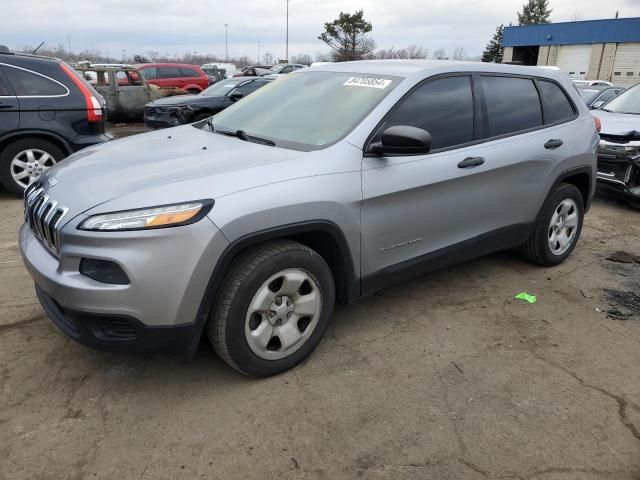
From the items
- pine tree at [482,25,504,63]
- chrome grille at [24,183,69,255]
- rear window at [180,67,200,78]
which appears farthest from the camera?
pine tree at [482,25,504,63]

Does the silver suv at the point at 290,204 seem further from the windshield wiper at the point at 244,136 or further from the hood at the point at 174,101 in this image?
the hood at the point at 174,101

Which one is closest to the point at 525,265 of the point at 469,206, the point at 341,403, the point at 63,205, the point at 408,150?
the point at 469,206

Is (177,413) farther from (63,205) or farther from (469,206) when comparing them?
(469,206)

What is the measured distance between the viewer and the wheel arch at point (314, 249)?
2.49 meters

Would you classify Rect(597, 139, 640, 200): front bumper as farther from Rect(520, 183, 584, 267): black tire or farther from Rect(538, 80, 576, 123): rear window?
Rect(538, 80, 576, 123): rear window

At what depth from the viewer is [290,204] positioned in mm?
2668

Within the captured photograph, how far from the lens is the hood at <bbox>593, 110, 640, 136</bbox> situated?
664 cm

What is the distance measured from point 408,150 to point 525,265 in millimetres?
2334

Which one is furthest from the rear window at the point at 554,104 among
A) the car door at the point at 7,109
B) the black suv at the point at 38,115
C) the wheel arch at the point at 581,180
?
the car door at the point at 7,109

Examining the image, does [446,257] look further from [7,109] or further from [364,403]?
[7,109]

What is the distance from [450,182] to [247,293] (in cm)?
160

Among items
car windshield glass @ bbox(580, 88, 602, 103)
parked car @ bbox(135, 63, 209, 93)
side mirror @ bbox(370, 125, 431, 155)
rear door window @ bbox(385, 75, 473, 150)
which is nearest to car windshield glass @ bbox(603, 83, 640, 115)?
car windshield glass @ bbox(580, 88, 602, 103)

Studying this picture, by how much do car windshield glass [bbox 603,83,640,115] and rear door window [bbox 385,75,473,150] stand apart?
5209 millimetres

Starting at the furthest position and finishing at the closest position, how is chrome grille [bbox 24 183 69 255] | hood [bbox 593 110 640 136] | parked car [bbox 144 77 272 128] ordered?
1. parked car [bbox 144 77 272 128]
2. hood [bbox 593 110 640 136]
3. chrome grille [bbox 24 183 69 255]
